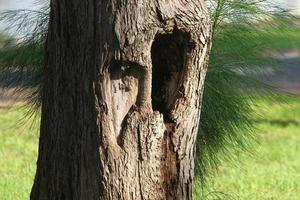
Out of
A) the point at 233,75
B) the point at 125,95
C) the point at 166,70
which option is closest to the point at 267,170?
the point at 233,75

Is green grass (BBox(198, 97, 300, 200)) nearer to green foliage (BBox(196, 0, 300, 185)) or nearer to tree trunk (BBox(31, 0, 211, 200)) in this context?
green foliage (BBox(196, 0, 300, 185))

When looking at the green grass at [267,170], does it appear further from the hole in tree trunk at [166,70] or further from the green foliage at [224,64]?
the hole in tree trunk at [166,70]

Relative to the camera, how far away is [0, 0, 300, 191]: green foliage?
151 inches

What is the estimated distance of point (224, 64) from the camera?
155 inches

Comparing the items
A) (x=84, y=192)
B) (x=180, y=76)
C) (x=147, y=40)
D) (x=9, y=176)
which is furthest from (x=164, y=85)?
(x=9, y=176)

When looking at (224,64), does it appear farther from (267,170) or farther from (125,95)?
(267,170)

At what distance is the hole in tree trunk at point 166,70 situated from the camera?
285 cm

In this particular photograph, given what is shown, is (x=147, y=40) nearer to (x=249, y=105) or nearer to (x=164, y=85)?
(x=164, y=85)

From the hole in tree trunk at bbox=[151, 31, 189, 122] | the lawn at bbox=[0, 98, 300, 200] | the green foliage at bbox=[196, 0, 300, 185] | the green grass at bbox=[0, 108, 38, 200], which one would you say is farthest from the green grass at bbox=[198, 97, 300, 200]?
the hole in tree trunk at bbox=[151, 31, 189, 122]

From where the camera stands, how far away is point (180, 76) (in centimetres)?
286

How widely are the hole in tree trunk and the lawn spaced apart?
1.57 meters

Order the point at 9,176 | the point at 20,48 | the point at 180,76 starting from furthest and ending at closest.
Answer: the point at 9,176, the point at 20,48, the point at 180,76

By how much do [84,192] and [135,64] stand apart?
1.52ft

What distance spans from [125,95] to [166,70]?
0.22 metres
